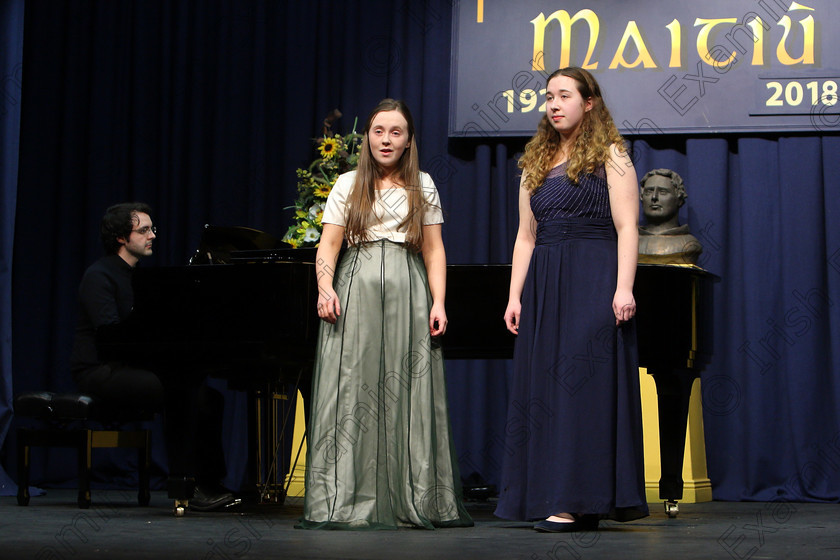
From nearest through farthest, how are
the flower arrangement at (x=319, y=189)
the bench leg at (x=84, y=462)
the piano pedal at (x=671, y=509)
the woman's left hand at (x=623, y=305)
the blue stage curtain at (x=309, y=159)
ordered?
1. the woman's left hand at (x=623, y=305)
2. the piano pedal at (x=671, y=509)
3. the bench leg at (x=84, y=462)
4. the flower arrangement at (x=319, y=189)
5. the blue stage curtain at (x=309, y=159)

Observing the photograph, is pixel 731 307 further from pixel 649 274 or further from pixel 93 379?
pixel 93 379

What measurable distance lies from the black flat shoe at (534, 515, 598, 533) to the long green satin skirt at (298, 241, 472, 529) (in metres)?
0.34

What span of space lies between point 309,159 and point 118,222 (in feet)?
5.10

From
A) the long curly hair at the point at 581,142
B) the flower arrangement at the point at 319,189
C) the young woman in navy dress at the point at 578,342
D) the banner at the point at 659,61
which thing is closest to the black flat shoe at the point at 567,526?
the young woman in navy dress at the point at 578,342

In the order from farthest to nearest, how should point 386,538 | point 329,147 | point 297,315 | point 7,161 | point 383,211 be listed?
point 7,161
point 329,147
point 297,315
point 383,211
point 386,538

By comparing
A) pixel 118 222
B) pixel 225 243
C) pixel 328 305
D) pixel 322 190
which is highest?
pixel 322 190

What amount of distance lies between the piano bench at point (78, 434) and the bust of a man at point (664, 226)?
2.51 meters

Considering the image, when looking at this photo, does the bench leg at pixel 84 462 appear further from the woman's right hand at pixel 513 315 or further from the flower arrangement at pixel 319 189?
the woman's right hand at pixel 513 315

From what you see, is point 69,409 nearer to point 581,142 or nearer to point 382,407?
point 382,407

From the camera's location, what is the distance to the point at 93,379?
4.48m

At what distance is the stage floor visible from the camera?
100.0 inches

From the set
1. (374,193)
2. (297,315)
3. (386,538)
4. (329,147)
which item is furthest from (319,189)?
(386,538)

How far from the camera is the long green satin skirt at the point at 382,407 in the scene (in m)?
3.22

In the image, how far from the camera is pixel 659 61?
220 inches
